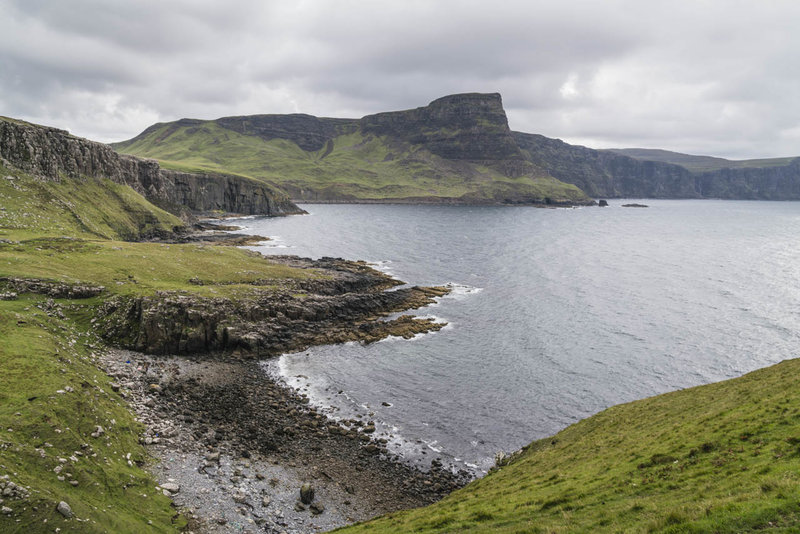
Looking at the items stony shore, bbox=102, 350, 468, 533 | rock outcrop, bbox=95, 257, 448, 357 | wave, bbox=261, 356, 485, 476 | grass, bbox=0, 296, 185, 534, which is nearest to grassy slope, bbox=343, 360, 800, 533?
stony shore, bbox=102, 350, 468, 533

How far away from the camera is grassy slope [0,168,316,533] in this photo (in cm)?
2075

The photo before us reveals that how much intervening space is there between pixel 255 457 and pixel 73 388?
13.3 m

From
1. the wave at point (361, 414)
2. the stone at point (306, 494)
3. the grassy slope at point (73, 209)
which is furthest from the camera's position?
the grassy slope at point (73, 209)

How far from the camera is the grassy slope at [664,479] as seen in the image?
15211 mm

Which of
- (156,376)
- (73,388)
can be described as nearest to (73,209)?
(156,376)

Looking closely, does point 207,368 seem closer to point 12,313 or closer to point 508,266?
point 12,313

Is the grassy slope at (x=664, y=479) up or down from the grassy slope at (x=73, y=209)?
down

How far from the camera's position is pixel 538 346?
6200cm

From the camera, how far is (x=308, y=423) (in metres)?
39.7

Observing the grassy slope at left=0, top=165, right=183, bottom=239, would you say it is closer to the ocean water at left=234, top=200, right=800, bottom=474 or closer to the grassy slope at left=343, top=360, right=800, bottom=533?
the ocean water at left=234, top=200, right=800, bottom=474

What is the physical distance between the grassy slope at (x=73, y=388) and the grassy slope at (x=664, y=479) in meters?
13.2

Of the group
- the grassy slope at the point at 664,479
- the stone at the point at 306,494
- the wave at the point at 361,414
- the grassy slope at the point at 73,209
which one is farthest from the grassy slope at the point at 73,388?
the wave at the point at 361,414

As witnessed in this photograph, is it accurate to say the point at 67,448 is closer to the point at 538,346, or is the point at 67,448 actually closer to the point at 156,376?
the point at 156,376

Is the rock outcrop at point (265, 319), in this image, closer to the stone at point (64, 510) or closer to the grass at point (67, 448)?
the grass at point (67, 448)
